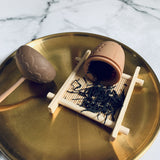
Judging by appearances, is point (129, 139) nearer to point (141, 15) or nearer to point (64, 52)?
point (64, 52)

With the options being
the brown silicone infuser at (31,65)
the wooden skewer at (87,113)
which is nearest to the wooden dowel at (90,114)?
the wooden skewer at (87,113)

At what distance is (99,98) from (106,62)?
148 mm

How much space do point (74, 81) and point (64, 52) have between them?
21cm

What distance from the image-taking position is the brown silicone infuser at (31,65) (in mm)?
692

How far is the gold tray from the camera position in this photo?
0.63 meters

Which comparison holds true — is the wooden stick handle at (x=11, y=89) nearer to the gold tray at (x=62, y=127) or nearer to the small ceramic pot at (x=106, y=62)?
the gold tray at (x=62, y=127)

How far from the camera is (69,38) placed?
0.98 metres

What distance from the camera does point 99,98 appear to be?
2.38ft

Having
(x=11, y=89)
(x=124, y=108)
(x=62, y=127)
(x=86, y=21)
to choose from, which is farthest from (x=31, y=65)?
(x=86, y=21)

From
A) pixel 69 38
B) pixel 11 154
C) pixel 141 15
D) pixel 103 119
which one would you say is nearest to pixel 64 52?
pixel 69 38

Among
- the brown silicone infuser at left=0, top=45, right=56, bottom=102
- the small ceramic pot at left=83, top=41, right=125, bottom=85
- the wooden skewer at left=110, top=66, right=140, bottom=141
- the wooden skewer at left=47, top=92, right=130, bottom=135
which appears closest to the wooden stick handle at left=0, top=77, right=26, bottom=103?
the brown silicone infuser at left=0, top=45, right=56, bottom=102

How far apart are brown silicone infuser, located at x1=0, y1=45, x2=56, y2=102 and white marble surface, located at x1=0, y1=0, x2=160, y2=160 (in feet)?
1.06

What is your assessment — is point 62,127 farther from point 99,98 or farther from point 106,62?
point 106,62

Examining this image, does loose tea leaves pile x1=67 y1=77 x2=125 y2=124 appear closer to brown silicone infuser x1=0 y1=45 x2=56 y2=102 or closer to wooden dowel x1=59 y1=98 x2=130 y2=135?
wooden dowel x1=59 y1=98 x2=130 y2=135
